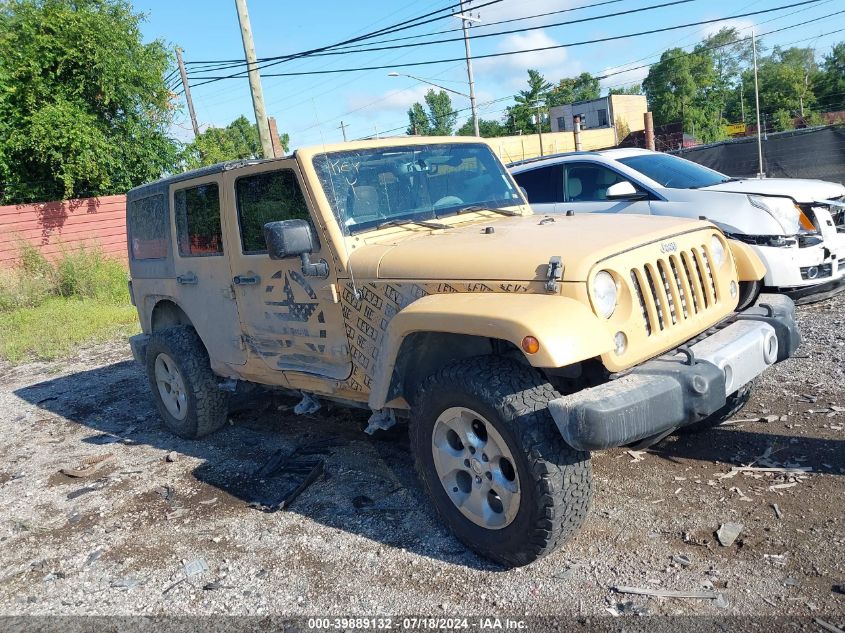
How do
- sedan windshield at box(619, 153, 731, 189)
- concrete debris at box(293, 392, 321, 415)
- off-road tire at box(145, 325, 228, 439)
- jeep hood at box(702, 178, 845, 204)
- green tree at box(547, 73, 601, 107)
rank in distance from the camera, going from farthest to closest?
1. green tree at box(547, 73, 601, 107)
2. sedan windshield at box(619, 153, 731, 189)
3. jeep hood at box(702, 178, 845, 204)
4. off-road tire at box(145, 325, 228, 439)
5. concrete debris at box(293, 392, 321, 415)

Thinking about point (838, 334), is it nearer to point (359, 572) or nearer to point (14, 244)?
point (359, 572)

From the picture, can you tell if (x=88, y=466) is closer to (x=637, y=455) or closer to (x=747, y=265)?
(x=637, y=455)

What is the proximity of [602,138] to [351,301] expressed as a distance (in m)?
45.9

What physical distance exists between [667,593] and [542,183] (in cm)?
580

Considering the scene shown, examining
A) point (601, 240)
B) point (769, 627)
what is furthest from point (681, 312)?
point (769, 627)

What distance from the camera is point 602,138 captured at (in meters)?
46.2

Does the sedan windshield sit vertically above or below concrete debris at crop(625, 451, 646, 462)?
above

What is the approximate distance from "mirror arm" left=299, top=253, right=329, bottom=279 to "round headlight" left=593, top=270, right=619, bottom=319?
1544 millimetres

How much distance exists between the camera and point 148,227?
18.5 feet

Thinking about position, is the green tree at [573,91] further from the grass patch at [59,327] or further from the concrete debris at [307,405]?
the concrete debris at [307,405]

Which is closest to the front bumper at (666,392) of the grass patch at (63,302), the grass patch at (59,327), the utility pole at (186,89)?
the grass patch at (59,327)

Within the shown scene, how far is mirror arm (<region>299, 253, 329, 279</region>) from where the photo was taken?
3.80m

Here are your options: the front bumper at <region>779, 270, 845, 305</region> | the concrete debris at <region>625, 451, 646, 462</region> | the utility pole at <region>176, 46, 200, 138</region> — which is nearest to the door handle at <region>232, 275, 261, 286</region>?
the concrete debris at <region>625, 451, 646, 462</region>

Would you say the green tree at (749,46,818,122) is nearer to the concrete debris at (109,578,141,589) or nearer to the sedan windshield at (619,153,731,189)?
the sedan windshield at (619,153,731,189)
